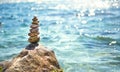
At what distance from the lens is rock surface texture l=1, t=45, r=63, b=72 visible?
58.6ft

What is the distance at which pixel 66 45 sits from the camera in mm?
37281

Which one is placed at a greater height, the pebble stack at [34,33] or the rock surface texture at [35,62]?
the pebble stack at [34,33]

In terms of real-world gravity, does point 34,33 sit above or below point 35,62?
above

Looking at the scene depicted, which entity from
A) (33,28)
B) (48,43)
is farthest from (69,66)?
(48,43)

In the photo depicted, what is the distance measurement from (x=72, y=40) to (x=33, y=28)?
21.3 metres

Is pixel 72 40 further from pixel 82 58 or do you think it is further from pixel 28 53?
pixel 28 53

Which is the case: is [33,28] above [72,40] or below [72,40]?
above

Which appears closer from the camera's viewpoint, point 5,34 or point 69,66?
point 69,66

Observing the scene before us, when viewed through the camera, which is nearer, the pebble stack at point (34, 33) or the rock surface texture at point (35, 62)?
the rock surface texture at point (35, 62)

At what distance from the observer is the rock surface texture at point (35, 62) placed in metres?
17.9

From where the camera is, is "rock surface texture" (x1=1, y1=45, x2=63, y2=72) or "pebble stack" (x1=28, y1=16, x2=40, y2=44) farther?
"pebble stack" (x1=28, y1=16, x2=40, y2=44)

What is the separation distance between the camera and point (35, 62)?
→ 1808 cm

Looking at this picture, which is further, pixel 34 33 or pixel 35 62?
pixel 34 33

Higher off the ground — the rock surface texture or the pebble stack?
the pebble stack
